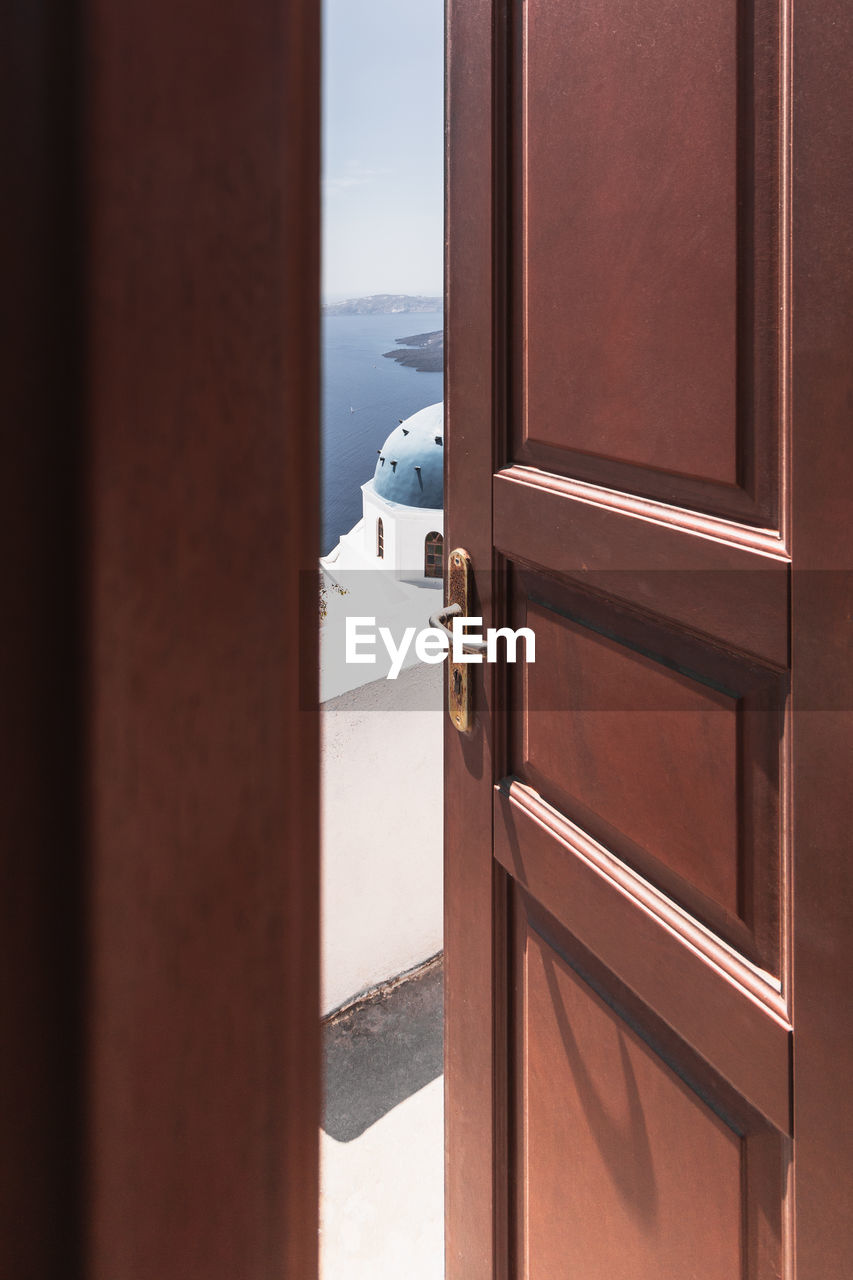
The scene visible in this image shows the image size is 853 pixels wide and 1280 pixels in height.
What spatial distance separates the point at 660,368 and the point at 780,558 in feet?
0.62

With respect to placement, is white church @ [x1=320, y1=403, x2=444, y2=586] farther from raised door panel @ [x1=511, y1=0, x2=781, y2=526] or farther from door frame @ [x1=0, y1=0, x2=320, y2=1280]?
door frame @ [x1=0, y1=0, x2=320, y2=1280]

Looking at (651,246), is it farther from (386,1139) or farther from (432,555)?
(432,555)

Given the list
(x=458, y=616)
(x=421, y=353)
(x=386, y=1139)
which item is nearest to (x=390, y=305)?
(x=421, y=353)

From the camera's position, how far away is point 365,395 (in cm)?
296

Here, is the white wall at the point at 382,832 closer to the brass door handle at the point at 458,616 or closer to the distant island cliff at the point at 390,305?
the brass door handle at the point at 458,616

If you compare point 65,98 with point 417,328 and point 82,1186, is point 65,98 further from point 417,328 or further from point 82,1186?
point 417,328

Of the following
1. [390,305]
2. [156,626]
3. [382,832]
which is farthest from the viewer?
[390,305]

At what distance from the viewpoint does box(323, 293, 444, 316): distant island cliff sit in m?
2.78

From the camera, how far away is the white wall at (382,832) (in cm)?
207

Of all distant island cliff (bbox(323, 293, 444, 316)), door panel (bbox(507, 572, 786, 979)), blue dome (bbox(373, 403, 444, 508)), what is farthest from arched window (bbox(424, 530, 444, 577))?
door panel (bbox(507, 572, 786, 979))

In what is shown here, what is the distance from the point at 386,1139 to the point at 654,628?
4.63 feet

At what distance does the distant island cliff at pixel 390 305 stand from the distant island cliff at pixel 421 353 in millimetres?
75

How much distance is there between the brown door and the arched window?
182 centimetres

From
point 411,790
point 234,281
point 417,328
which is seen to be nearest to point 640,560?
point 234,281
